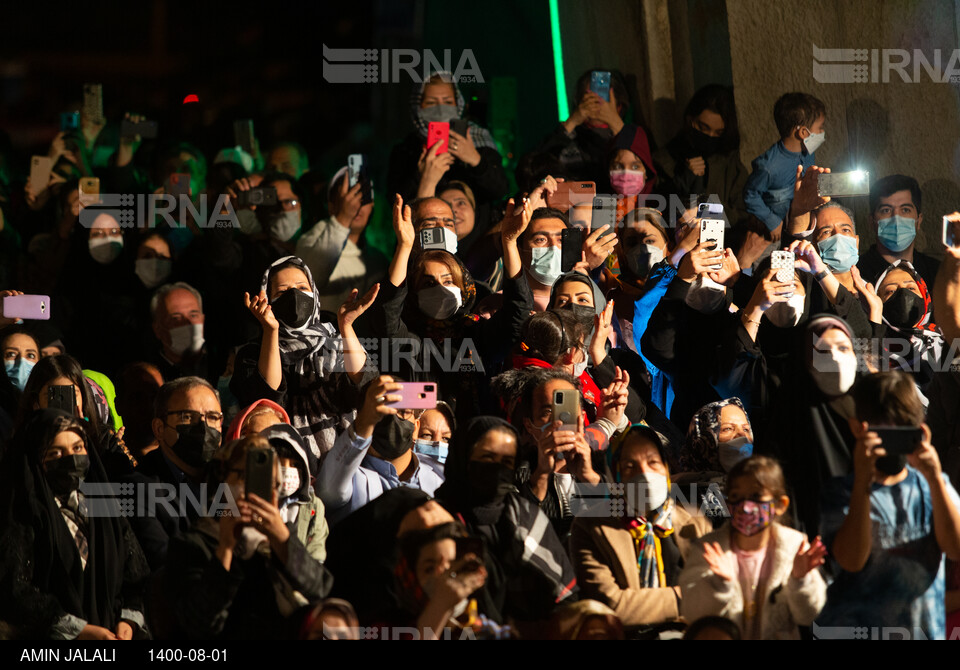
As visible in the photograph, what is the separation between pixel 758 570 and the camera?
14.3 feet

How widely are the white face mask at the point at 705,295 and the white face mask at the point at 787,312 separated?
21cm

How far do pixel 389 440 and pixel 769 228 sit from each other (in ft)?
7.27

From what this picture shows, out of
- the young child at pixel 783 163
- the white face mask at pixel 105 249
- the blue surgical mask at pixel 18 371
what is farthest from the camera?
the white face mask at pixel 105 249

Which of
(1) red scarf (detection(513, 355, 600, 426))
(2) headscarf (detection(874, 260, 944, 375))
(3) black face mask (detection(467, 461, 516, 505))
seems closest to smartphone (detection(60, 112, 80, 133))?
(1) red scarf (detection(513, 355, 600, 426))

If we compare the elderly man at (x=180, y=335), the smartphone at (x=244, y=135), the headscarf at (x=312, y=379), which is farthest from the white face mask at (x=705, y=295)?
the smartphone at (x=244, y=135)

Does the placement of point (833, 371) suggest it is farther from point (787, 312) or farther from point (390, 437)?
point (390, 437)

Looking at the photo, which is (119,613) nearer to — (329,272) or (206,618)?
(206,618)

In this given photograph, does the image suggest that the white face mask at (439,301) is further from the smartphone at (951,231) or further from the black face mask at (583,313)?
the smartphone at (951,231)

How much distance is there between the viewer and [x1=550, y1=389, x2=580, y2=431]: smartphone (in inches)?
191

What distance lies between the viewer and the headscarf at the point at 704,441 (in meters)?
5.07

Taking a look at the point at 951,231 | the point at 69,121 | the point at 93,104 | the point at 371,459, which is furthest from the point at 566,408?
the point at 93,104

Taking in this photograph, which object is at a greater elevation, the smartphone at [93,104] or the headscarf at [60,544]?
the smartphone at [93,104]

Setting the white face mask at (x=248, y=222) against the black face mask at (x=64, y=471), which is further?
the white face mask at (x=248, y=222)

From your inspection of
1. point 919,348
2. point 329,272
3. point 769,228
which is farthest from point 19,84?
point 919,348
